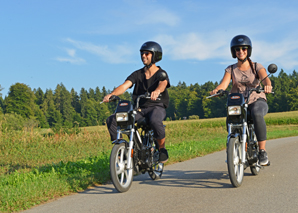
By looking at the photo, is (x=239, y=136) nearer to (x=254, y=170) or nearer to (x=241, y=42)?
(x=254, y=170)

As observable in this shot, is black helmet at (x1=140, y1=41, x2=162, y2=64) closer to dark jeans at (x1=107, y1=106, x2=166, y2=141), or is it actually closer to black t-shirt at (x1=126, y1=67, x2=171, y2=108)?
black t-shirt at (x1=126, y1=67, x2=171, y2=108)

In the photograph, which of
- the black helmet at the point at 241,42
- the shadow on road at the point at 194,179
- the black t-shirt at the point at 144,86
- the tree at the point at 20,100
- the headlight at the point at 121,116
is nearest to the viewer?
the headlight at the point at 121,116

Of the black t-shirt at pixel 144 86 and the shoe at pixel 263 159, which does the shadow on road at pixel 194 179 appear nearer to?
the shoe at pixel 263 159

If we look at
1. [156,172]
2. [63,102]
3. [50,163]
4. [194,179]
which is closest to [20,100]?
[63,102]

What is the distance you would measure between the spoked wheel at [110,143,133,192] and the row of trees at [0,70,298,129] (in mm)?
83619

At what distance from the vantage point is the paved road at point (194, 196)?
12.4 feet

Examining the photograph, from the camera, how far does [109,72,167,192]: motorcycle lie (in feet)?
15.2

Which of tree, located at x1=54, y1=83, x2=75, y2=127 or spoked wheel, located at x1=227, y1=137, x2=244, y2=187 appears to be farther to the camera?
tree, located at x1=54, y1=83, x2=75, y2=127

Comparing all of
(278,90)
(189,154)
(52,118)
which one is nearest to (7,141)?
(189,154)

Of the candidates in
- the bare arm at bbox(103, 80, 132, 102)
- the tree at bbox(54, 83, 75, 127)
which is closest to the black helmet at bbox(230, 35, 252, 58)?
the bare arm at bbox(103, 80, 132, 102)

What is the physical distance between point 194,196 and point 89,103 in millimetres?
135919

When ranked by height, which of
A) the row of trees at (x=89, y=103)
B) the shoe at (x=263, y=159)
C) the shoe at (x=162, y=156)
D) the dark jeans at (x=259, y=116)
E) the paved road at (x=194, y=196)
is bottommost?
the paved road at (x=194, y=196)

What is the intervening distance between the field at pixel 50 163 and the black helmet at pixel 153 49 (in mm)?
2251

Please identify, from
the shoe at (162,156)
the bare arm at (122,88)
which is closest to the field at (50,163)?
the shoe at (162,156)
